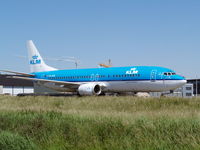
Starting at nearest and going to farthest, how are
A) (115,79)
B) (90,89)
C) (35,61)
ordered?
(115,79)
(90,89)
(35,61)

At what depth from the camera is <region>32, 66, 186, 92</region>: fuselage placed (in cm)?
3183

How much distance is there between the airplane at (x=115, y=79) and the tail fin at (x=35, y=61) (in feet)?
3.36

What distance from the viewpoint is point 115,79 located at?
3519cm

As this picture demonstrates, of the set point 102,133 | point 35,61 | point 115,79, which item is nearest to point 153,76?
point 115,79

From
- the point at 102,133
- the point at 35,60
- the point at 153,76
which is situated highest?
the point at 35,60

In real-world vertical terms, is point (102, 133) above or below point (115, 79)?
below

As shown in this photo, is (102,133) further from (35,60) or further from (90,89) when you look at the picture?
(35,60)

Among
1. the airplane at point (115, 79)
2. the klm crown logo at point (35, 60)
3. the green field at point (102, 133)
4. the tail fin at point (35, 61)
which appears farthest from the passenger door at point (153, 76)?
the klm crown logo at point (35, 60)

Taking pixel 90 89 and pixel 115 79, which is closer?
pixel 115 79

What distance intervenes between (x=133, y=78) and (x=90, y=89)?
5.42 m

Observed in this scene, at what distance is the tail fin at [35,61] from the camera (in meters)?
46.8

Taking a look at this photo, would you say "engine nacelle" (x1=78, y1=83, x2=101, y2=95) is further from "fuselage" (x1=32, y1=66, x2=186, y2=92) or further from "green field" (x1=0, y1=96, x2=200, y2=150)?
"green field" (x1=0, y1=96, x2=200, y2=150)

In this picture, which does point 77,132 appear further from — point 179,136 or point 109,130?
point 179,136

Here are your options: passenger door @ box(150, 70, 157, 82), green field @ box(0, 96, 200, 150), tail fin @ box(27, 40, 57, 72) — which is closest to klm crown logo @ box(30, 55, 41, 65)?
tail fin @ box(27, 40, 57, 72)
